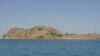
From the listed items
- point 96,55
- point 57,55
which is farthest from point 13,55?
point 96,55

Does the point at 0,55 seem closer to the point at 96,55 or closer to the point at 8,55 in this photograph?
the point at 8,55

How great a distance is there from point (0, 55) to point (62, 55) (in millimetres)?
10799

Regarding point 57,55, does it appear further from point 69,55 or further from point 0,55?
point 0,55

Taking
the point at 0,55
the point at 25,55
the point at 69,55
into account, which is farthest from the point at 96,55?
the point at 0,55

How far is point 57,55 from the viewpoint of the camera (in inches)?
1938

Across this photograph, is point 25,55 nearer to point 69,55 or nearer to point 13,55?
point 13,55

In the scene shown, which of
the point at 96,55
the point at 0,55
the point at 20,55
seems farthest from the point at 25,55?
the point at 96,55

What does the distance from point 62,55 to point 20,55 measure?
7424 millimetres

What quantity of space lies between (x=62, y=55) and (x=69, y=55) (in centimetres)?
159

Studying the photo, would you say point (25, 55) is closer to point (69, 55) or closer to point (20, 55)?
point (20, 55)

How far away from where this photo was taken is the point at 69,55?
5075cm

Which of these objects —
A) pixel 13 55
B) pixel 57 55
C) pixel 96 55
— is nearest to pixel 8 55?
pixel 13 55

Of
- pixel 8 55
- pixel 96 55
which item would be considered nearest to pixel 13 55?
pixel 8 55

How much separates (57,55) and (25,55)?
18.3ft
